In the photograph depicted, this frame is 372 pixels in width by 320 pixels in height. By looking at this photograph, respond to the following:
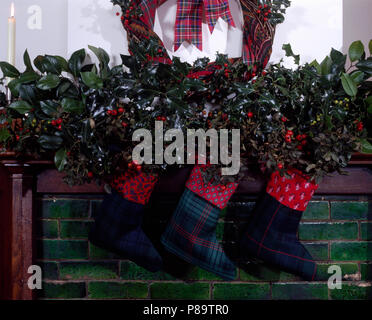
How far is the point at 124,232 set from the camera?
982mm

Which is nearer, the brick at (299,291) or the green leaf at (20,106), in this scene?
the green leaf at (20,106)

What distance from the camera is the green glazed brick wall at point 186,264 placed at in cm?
110

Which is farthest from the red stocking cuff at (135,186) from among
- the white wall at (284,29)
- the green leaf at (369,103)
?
the green leaf at (369,103)

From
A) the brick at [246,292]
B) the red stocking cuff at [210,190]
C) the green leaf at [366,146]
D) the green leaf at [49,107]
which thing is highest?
the green leaf at [49,107]

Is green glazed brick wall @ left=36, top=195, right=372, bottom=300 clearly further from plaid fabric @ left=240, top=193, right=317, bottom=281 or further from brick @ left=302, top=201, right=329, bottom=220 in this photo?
plaid fabric @ left=240, top=193, right=317, bottom=281

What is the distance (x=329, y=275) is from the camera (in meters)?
1.11

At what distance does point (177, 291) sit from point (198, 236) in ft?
0.95

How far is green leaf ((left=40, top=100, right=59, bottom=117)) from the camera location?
34.5 inches

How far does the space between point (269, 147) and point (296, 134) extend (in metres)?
0.11

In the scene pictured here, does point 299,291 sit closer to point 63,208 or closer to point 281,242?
point 281,242

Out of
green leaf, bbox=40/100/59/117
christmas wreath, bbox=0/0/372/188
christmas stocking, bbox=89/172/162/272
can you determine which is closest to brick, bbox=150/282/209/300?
christmas stocking, bbox=89/172/162/272

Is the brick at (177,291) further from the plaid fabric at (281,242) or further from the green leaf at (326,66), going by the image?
the green leaf at (326,66)

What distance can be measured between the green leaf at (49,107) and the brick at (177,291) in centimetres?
69

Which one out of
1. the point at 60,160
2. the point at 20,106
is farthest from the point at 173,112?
the point at 20,106
